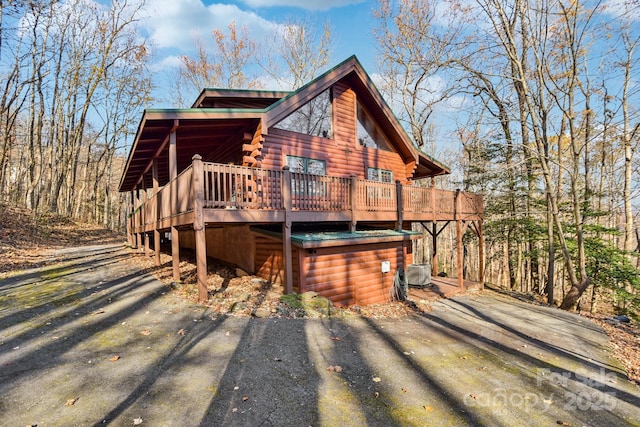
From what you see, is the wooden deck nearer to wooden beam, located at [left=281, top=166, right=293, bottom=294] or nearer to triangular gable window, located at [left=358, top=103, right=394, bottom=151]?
wooden beam, located at [left=281, top=166, right=293, bottom=294]

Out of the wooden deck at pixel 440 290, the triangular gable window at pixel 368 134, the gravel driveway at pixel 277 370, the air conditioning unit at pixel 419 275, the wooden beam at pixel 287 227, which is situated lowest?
the wooden deck at pixel 440 290

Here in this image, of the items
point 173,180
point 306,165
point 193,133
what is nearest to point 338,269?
point 306,165

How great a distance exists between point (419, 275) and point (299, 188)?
25.6ft

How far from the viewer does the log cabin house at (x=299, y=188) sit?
8273mm

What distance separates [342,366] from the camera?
504 centimetres

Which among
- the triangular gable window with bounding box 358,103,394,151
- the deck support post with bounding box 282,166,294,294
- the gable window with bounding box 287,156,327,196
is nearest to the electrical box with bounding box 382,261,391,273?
the gable window with bounding box 287,156,327,196

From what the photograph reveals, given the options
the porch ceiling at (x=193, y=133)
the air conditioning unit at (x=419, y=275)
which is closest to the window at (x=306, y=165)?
the porch ceiling at (x=193, y=133)

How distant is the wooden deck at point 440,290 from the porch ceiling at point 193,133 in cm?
942

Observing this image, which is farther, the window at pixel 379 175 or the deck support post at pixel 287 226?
the window at pixel 379 175

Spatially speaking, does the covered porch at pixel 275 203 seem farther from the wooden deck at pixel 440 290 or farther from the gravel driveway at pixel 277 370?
the gravel driveway at pixel 277 370

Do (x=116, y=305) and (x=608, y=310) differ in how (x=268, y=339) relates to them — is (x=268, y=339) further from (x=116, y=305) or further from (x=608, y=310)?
(x=608, y=310)

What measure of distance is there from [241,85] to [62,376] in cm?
3107

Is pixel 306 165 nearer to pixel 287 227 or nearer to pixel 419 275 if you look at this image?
pixel 287 227

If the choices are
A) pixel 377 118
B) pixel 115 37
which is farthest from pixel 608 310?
pixel 115 37
